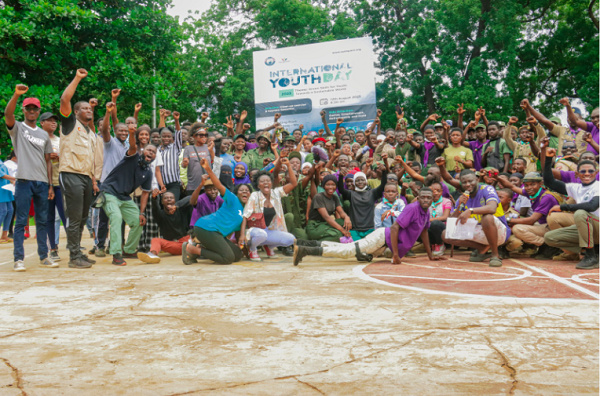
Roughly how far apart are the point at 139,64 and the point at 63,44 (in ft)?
11.7

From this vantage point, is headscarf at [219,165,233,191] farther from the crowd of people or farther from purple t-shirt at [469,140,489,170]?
purple t-shirt at [469,140,489,170]

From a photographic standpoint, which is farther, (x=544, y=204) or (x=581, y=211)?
(x=544, y=204)

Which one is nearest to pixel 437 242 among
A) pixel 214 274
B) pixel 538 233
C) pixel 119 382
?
pixel 538 233

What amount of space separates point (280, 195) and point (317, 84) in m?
9.06

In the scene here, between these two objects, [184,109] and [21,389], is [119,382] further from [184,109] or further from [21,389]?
[184,109]

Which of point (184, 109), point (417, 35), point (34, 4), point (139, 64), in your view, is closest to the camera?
point (34, 4)

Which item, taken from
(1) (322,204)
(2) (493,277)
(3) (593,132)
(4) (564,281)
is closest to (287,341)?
(2) (493,277)

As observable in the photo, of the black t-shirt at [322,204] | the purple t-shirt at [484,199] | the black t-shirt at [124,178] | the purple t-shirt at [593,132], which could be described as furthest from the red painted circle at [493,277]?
the black t-shirt at [124,178]

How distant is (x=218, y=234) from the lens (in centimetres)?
748

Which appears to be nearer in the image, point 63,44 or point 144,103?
point 63,44

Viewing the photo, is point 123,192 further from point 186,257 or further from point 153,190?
point 186,257

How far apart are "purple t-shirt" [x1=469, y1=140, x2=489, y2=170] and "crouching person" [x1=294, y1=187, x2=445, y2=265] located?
3018 mm

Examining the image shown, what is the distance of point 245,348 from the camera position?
329cm

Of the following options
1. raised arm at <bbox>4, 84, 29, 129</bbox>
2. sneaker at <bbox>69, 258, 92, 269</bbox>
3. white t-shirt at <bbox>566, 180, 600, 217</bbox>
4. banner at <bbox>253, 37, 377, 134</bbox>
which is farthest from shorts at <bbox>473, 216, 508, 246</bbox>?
banner at <bbox>253, 37, 377, 134</bbox>
